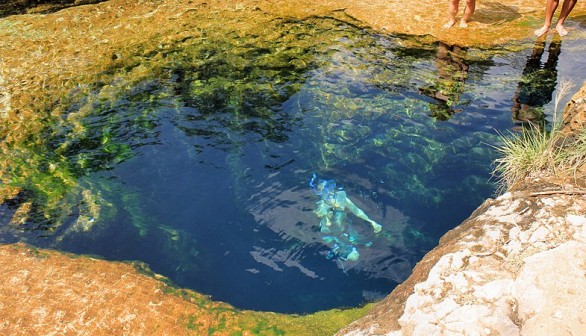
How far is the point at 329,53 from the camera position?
768 cm

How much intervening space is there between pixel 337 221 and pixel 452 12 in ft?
17.1

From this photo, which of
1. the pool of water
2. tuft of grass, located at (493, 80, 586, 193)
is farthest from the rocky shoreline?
the pool of water

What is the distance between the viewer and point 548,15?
7656 mm

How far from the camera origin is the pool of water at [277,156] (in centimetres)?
460

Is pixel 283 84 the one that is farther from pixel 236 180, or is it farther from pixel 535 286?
pixel 535 286

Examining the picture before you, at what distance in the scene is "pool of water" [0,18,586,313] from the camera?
460 centimetres

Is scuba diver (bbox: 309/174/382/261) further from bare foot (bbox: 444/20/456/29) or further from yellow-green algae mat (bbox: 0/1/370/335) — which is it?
bare foot (bbox: 444/20/456/29)

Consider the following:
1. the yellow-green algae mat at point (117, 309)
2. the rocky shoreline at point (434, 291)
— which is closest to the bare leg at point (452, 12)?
the rocky shoreline at point (434, 291)

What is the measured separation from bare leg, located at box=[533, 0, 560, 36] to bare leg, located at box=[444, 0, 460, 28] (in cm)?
138

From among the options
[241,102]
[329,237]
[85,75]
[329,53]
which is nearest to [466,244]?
[329,237]

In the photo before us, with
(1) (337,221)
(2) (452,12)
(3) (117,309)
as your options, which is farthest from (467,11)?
(3) (117,309)

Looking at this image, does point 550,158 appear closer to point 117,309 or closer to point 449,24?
point 117,309

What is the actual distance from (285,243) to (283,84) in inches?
121

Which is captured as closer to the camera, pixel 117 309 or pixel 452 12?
pixel 117 309
